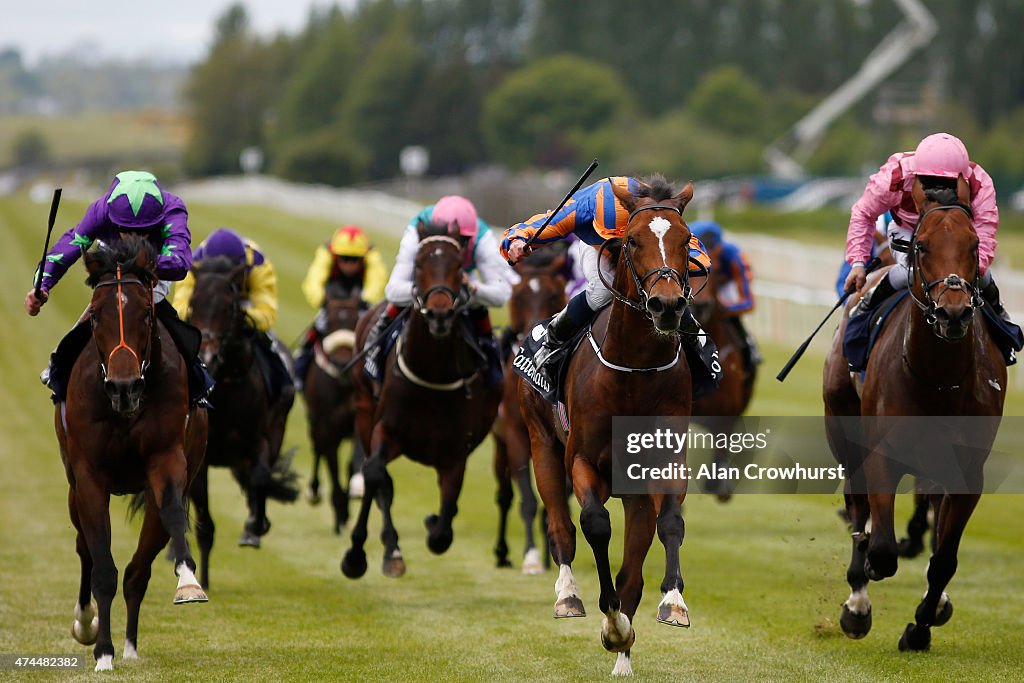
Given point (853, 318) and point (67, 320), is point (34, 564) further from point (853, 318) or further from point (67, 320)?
point (67, 320)

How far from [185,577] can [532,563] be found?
3.95 meters

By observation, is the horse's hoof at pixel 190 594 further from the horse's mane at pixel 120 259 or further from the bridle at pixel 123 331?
the horse's mane at pixel 120 259

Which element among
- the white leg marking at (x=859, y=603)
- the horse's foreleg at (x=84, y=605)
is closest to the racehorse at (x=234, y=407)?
the horse's foreleg at (x=84, y=605)

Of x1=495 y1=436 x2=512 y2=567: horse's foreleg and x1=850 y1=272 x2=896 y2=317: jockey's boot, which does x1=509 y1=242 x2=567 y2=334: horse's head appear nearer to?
x1=495 y1=436 x2=512 y2=567: horse's foreleg

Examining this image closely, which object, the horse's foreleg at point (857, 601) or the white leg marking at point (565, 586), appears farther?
the horse's foreleg at point (857, 601)

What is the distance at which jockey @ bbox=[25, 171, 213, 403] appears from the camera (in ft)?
26.6

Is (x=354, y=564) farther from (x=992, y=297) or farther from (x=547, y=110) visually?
(x=547, y=110)

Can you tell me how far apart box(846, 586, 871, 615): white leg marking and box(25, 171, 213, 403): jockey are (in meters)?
3.39

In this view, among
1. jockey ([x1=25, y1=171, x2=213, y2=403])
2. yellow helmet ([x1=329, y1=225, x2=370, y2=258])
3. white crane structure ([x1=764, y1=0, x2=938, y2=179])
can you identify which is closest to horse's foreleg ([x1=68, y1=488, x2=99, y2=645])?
jockey ([x1=25, y1=171, x2=213, y2=403])


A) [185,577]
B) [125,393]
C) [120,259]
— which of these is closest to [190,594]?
[185,577]

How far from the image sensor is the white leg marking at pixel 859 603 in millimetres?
8125

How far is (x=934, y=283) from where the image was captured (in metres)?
7.21

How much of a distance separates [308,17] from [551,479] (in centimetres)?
13920

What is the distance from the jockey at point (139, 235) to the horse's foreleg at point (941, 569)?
3683 mm
